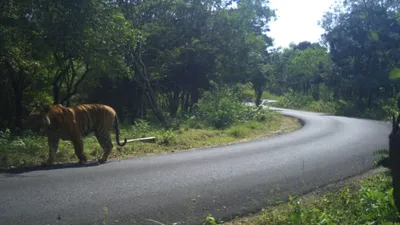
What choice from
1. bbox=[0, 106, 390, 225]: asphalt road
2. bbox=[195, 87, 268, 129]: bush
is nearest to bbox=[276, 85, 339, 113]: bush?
bbox=[195, 87, 268, 129]: bush

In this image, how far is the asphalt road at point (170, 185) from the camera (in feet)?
19.5

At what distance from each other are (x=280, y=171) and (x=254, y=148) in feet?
12.2

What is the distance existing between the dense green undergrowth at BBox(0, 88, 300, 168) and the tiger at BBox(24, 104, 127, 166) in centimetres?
71

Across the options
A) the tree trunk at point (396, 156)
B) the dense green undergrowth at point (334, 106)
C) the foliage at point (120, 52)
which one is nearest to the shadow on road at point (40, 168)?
the foliage at point (120, 52)

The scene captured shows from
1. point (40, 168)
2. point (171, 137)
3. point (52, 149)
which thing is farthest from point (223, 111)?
point (40, 168)

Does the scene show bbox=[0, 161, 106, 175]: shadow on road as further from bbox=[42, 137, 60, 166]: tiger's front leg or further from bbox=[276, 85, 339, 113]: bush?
bbox=[276, 85, 339, 113]: bush

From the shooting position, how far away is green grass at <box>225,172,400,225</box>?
512cm

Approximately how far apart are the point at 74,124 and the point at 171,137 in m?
4.57

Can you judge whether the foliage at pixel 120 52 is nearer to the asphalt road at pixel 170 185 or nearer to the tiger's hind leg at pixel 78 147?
the tiger's hind leg at pixel 78 147

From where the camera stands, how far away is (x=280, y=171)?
9453 mm

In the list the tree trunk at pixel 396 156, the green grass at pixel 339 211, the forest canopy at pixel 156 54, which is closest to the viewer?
the tree trunk at pixel 396 156

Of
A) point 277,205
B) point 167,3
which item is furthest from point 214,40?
point 277,205

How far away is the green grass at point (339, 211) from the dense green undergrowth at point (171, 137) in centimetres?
582

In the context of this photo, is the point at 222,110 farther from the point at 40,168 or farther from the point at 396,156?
the point at 396,156
